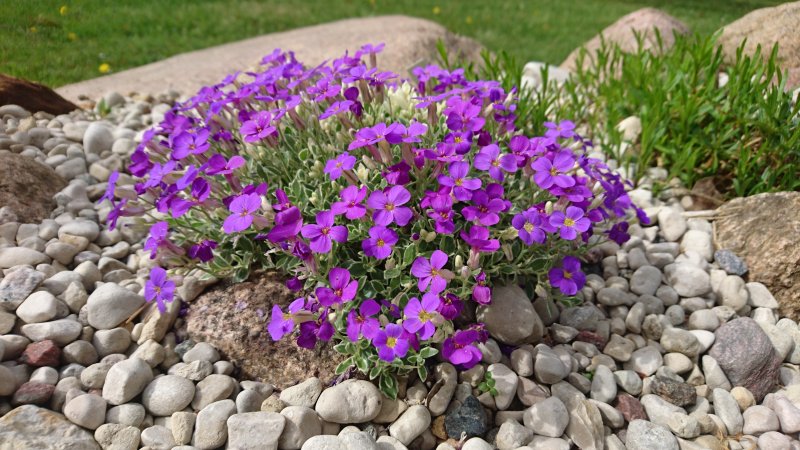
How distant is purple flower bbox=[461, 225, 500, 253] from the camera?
2361 millimetres

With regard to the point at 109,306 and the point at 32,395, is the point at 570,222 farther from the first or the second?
the point at 32,395

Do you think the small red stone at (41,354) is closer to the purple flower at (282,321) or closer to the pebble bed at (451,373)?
the pebble bed at (451,373)

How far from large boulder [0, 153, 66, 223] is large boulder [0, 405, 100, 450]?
4.51ft

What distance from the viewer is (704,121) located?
396 cm

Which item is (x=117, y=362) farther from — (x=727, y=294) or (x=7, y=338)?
(x=727, y=294)

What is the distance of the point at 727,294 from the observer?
3.16 metres

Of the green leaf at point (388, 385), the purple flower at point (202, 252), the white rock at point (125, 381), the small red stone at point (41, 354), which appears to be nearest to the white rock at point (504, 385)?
the green leaf at point (388, 385)

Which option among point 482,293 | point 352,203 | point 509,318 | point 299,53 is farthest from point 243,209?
point 299,53

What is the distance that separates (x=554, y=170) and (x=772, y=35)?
3.15 m

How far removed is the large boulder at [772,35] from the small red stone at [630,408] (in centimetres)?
281

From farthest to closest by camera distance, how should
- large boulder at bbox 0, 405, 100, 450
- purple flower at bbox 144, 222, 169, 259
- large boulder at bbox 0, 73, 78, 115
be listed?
large boulder at bbox 0, 73, 78, 115 < purple flower at bbox 144, 222, 169, 259 < large boulder at bbox 0, 405, 100, 450

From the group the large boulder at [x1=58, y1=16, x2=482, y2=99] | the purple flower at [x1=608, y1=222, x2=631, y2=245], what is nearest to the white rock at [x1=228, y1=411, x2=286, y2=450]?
the purple flower at [x1=608, y1=222, x2=631, y2=245]

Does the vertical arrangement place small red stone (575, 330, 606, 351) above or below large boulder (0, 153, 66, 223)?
below

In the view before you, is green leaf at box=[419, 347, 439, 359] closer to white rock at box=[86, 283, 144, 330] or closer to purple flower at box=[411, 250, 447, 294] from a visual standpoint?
purple flower at box=[411, 250, 447, 294]
